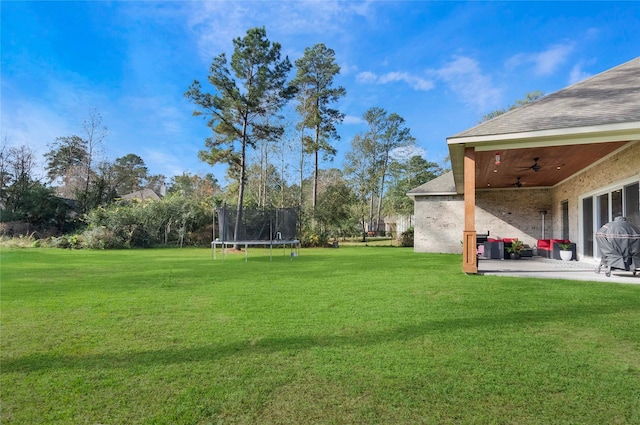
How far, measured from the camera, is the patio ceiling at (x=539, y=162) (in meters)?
7.40

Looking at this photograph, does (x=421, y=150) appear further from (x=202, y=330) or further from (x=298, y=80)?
(x=202, y=330)

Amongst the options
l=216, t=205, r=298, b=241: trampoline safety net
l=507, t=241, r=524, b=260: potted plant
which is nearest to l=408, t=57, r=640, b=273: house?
l=507, t=241, r=524, b=260: potted plant

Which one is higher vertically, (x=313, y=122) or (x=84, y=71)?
(x=313, y=122)

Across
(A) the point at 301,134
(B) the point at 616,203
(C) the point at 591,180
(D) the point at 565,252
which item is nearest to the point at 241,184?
(A) the point at 301,134

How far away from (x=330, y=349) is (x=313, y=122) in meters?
20.7

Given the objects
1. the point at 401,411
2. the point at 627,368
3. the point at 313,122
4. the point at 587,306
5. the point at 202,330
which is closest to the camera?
the point at 401,411

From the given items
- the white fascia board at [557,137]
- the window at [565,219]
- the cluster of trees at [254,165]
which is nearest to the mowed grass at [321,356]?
the white fascia board at [557,137]

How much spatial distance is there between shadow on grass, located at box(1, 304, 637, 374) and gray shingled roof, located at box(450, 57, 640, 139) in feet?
11.8

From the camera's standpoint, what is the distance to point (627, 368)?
8.10 feet

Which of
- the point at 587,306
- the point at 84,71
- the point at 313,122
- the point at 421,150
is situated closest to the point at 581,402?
the point at 587,306

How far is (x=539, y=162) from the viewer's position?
28.9 ft

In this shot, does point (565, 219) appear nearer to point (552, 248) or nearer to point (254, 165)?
point (552, 248)

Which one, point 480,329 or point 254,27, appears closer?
point 480,329

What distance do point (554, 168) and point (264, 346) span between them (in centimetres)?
1024
